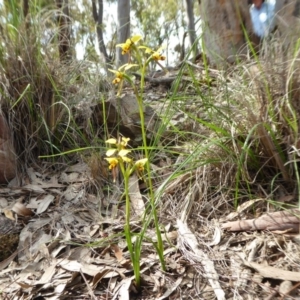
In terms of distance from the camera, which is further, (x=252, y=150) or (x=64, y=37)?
(x=64, y=37)

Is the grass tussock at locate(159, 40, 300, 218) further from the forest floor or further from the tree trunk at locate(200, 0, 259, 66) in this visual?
the tree trunk at locate(200, 0, 259, 66)

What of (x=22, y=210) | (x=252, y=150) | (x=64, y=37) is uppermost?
(x=64, y=37)

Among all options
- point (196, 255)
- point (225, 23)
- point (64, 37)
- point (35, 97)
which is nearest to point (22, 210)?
point (35, 97)

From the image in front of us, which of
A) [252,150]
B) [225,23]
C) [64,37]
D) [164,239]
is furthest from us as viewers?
[225,23]

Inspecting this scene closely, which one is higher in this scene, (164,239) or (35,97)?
(35,97)

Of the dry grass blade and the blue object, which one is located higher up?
the blue object

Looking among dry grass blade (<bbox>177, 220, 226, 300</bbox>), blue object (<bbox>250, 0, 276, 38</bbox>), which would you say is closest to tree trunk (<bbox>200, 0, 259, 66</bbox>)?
blue object (<bbox>250, 0, 276, 38</bbox>)

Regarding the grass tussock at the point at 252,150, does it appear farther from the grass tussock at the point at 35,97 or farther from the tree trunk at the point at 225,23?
the tree trunk at the point at 225,23

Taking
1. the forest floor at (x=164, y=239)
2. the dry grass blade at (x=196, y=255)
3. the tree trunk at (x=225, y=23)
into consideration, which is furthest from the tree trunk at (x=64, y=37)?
the dry grass blade at (x=196, y=255)

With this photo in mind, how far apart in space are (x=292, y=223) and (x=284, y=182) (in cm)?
29

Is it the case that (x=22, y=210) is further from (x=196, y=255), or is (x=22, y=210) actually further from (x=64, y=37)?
(x=64, y=37)

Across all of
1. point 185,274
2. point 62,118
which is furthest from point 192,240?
point 62,118

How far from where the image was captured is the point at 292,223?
5.21ft

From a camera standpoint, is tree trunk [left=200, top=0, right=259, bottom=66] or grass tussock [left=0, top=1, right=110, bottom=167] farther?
tree trunk [left=200, top=0, right=259, bottom=66]
